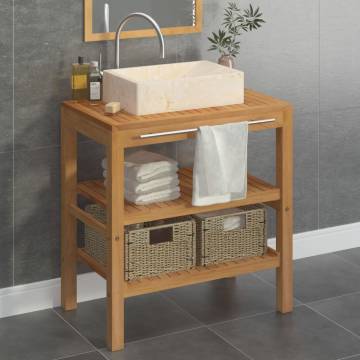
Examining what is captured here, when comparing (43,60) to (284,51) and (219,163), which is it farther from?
(284,51)

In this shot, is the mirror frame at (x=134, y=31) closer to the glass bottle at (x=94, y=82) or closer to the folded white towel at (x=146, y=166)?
the glass bottle at (x=94, y=82)

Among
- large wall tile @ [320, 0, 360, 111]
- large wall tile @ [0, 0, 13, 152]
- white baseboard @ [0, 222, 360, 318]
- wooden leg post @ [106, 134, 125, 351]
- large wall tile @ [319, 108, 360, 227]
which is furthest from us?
large wall tile @ [319, 108, 360, 227]

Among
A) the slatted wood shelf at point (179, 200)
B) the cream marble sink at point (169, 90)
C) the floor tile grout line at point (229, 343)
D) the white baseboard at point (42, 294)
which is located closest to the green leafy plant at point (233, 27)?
the cream marble sink at point (169, 90)

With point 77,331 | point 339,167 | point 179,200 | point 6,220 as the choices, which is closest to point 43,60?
point 6,220

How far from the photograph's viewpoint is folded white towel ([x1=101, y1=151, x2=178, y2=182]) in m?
3.84

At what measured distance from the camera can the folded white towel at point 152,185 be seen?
3840 millimetres

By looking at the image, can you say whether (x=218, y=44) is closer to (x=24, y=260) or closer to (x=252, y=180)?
(x=252, y=180)

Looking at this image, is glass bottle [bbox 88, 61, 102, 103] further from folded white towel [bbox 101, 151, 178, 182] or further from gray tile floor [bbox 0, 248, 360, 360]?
gray tile floor [bbox 0, 248, 360, 360]

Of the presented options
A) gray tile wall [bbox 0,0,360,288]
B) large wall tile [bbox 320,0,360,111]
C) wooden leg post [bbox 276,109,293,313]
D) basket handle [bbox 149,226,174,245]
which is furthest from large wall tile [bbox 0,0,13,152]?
large wall tile [bbox 320,0,360,111]

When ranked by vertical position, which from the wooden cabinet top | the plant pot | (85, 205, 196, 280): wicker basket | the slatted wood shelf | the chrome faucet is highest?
the chrome faucet

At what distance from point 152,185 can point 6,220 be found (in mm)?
644

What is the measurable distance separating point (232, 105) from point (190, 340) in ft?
3.03

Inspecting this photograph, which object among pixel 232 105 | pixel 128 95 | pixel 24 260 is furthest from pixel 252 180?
pixel 24 260

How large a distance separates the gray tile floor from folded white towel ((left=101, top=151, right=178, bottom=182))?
2.07 feet
